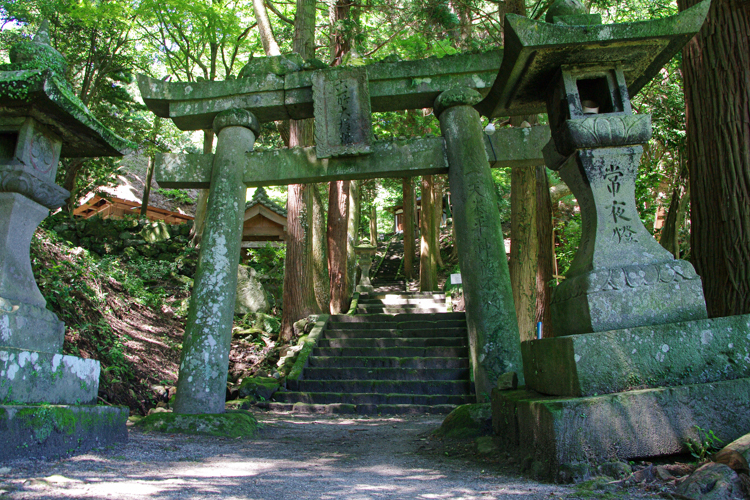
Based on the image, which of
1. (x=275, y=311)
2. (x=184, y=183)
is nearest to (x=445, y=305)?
(x=275, y=311)

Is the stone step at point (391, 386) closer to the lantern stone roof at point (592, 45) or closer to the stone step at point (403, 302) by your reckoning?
the stone step at point (403, 302)

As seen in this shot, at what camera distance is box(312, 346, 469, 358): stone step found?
8.78 m

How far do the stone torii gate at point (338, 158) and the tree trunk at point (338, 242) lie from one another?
19.2 feet

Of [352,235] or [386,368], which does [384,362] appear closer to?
[386,368]

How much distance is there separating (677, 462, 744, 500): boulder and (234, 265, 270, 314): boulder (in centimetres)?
1039

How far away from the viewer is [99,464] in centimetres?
309

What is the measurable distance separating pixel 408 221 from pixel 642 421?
15.1m

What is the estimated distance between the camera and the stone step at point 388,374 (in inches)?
318

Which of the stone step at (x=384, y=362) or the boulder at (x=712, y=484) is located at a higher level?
the stone step at (x=384, y=362)

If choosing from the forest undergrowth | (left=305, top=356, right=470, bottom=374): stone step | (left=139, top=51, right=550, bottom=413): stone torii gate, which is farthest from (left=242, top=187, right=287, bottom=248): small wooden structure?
(left=139, top=51, right=550, bottom=413): stone torii gate

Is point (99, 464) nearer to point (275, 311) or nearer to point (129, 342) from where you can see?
point (129, 342)

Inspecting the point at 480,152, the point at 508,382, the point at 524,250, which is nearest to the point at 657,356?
the point at 508,382

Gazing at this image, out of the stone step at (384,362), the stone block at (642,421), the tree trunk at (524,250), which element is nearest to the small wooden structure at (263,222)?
the stone step at (384,362)

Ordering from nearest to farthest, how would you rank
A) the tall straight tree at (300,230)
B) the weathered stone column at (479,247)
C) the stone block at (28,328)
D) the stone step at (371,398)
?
the stone block at (28,328) → the weathered stone column at (479,247) → the stone step at (371,398) → the tall straight tree at (300,230)
